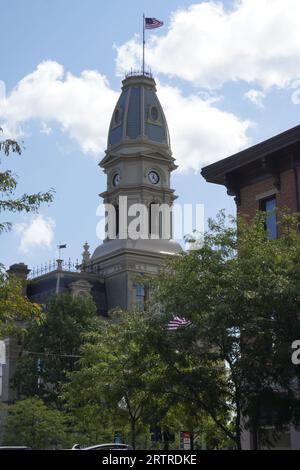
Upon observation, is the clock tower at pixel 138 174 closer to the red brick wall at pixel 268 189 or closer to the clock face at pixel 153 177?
the clock face at pixel 153 177

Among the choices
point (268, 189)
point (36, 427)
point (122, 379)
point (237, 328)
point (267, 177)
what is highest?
point (267, 177)

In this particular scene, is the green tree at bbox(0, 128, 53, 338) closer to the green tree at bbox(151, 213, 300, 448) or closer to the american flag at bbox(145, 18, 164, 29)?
the green tree at bbox(151, 213, 300, 448)

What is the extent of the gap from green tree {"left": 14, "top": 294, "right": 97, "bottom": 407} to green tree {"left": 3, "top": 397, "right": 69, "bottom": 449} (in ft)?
12.9

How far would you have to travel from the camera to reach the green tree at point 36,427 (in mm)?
45156

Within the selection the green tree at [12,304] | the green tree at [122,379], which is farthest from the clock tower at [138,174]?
the green tree at [12,304]

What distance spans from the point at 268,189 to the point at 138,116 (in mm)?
47826

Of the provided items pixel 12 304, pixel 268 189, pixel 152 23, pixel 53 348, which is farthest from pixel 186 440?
pixel 152 23

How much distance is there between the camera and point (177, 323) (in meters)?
25.5

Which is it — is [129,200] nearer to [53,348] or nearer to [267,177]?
[53,348]

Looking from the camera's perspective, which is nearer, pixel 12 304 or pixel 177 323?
pixel 12 304

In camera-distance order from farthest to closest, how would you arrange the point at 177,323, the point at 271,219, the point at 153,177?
the point at 153,177, the point at 271,219, the point at 177,323

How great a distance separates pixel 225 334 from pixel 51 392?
29.3 metres
